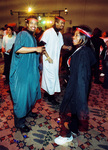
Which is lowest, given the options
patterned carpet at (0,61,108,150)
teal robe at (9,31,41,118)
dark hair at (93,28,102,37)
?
patterned carpet at (0,61,108,150)

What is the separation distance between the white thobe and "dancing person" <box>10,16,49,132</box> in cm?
68

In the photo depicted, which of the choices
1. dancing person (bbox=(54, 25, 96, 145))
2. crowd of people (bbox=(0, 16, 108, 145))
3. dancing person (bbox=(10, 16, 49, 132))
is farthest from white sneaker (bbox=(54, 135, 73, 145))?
dancing person (bbox=(10, 16, 49, 132))

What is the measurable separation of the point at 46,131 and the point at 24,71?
1026 mm

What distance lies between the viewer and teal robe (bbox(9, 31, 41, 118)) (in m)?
1.71

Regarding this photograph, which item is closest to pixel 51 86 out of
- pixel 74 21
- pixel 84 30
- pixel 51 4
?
pixel 84 30

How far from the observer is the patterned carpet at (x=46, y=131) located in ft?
5.87

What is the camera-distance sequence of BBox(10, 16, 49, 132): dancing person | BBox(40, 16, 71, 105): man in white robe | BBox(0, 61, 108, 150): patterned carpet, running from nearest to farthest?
BBox(10, 16, 49, 132): dancing person → BBox(0, 61, 108, 150): patterned carpet → BBox(40, 16, 71, 105): man in white robe

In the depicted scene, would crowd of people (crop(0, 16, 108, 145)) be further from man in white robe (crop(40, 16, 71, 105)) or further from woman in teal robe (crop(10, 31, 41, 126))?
man in white robe (crop(40, 16, 71, 105))

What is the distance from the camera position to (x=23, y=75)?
178 centimetres

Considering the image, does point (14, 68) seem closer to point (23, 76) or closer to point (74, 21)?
point (23, 76)

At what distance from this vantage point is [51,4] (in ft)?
36.6

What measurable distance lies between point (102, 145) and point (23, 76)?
1481 millimetres

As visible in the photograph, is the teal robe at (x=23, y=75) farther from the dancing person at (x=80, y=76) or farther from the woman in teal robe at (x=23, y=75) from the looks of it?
the dancing person at (x=80, y=76)

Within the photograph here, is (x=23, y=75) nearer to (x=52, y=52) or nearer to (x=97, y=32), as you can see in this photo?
(x=52, y=52)
